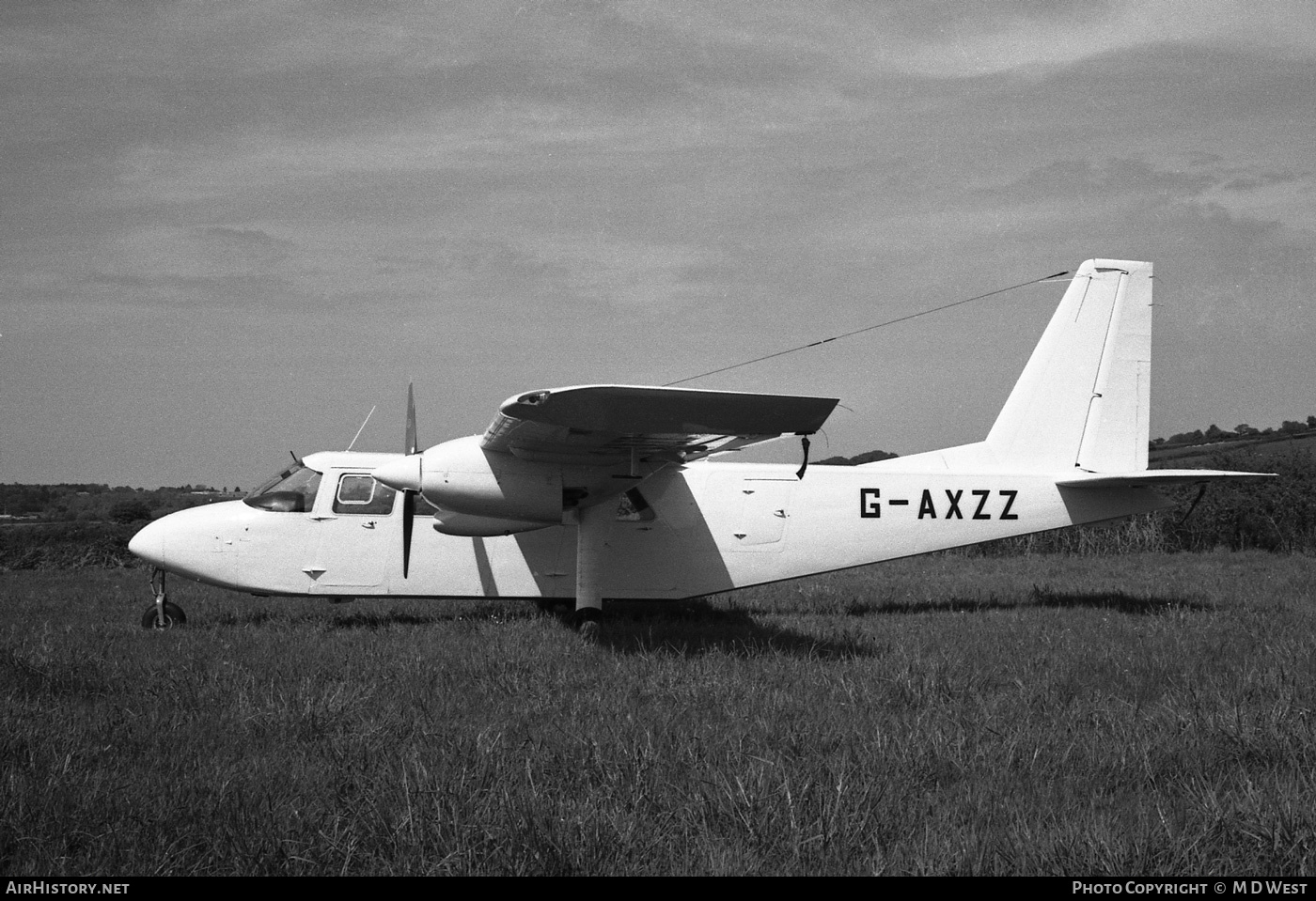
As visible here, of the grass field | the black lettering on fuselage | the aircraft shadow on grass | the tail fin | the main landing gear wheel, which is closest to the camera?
the grass field

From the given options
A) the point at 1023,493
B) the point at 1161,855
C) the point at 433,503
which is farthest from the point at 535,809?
the point at 1023,493

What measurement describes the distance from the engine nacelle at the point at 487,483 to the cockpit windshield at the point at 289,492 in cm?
217

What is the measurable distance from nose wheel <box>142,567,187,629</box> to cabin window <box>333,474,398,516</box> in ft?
6.50

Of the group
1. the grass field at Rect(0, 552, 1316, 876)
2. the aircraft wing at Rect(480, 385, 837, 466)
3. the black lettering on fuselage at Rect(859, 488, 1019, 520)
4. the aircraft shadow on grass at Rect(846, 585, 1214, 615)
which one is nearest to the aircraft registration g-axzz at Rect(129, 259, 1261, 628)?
the black lettering on fuselage at Rect(859, 488, 1019, 520)

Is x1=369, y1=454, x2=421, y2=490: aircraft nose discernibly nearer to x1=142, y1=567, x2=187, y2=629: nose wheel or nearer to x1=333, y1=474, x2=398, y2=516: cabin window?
x1=333, y1=474, x2=398, y2=516: cabin window

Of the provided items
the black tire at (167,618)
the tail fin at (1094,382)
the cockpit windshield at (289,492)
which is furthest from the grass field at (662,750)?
the tail fin at (1094,382)

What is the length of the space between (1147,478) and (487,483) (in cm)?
743

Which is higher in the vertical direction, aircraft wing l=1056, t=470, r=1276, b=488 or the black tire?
aircraft wing l=1056, t=470, r=1276, b=488

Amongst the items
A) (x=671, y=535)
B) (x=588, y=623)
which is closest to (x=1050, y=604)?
(x=671, y=535)

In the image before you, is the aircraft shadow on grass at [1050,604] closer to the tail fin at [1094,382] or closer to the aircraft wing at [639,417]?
the tail fin at [1094,382]

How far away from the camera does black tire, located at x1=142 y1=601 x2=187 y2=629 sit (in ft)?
33.0

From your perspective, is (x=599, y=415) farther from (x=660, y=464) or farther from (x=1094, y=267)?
(x=1094, y=267)

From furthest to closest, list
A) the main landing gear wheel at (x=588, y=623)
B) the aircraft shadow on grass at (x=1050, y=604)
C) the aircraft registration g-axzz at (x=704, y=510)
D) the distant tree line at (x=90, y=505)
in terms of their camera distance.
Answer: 1. the distant tree line at (x=90, y=505)
2. the aircraft shadow on grass at (x=1050, y=604)
3. the aircraft registration g-axzz at (x=704, y=510)
4. the main landing gear wheel at (x=588, y=623)

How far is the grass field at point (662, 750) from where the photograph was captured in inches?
144
